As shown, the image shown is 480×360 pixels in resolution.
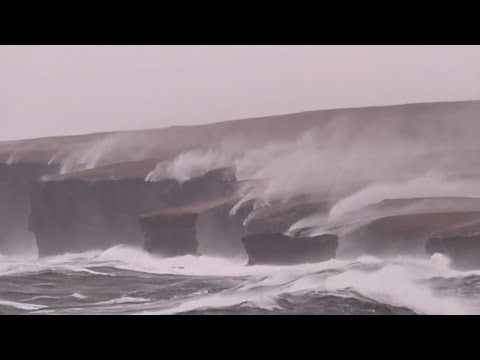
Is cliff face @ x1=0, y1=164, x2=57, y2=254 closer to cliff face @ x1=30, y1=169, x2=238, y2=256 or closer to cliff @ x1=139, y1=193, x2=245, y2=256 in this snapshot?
cliff face @ x1=30, y1=169, x2=238, y2=256

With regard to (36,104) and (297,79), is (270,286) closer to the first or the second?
(297,79)

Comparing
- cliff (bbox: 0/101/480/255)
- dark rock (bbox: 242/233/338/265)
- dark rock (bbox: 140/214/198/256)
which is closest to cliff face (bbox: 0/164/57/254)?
cliff (bbox: 0/101/480/255)

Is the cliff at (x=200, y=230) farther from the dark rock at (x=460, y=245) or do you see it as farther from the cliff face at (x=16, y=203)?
the dark rock at (x=460, y=245)

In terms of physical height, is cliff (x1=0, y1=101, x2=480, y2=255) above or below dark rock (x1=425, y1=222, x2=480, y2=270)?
above

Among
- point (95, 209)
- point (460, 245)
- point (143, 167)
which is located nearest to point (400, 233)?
point (460, 245)

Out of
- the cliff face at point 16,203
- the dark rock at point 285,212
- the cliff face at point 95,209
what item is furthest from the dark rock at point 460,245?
the cliff face at point 16,203

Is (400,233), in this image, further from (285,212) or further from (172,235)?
(172,235)
